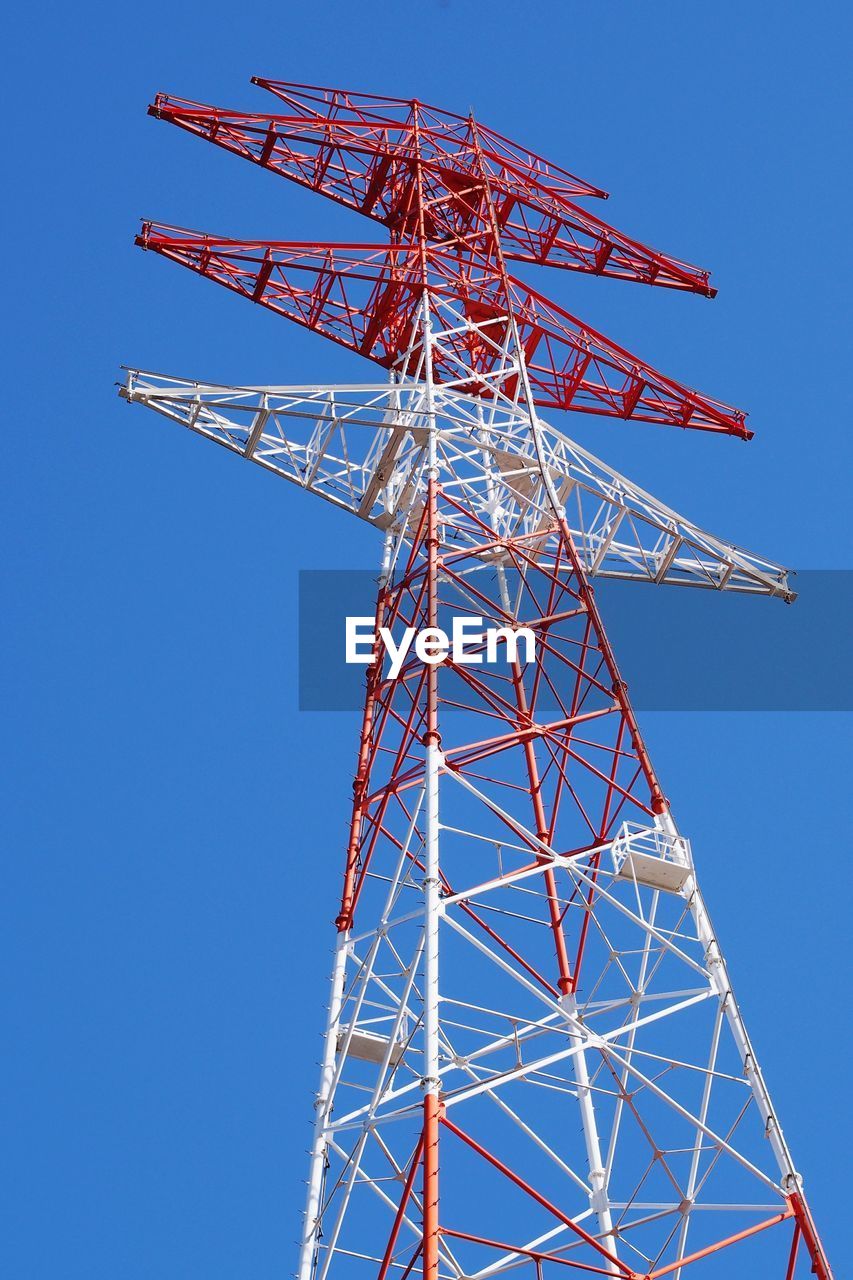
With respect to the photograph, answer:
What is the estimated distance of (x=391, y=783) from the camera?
25906 millimetres

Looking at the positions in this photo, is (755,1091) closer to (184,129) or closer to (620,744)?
(620,744)

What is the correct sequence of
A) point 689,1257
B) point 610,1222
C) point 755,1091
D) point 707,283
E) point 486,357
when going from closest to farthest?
1. point 689,1257
2. point 755,1091
3. point 610,1222
4. point 486,357
5. point 707,283

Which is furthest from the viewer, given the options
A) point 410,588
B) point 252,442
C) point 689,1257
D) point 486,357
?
point 486,357

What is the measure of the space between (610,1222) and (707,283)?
86.9 ft

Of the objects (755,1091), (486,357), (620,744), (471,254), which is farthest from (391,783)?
(471,254)

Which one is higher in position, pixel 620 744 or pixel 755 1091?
pixel 620 744

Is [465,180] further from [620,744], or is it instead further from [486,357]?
[620,744]

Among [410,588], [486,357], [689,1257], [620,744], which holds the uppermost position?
[486,357]

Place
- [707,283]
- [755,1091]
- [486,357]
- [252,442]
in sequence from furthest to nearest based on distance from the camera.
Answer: [707,283] < [486,357] < [252,442] < [755,1091]

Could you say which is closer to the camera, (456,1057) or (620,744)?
(456,1057)

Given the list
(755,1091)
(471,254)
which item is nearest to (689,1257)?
(755,1091)

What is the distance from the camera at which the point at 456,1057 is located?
21.8m

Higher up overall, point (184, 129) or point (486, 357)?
point (184, 129)

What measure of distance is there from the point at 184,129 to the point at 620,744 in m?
21.5
